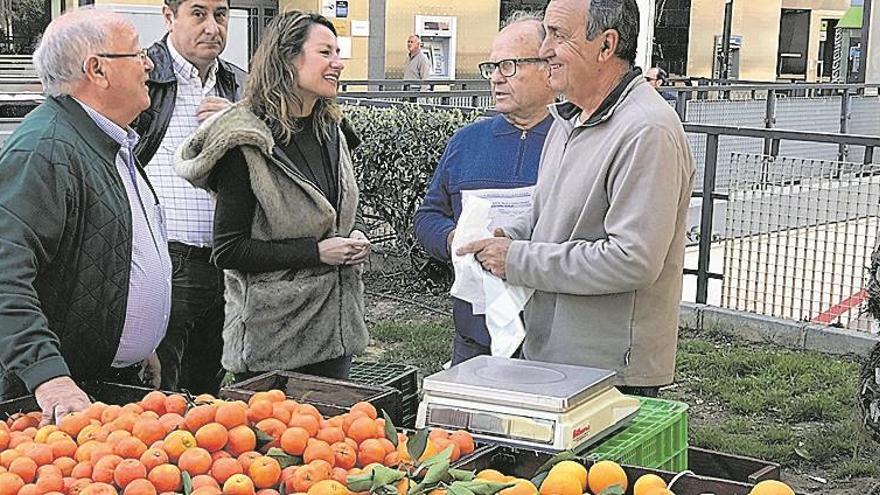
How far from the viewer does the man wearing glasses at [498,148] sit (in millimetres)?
3598

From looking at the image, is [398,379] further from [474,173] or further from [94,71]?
[94,71]

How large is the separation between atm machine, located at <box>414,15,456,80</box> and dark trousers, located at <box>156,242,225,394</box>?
53.0ft

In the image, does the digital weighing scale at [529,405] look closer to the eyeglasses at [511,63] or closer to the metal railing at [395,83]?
the eyeglasses at [511,63]

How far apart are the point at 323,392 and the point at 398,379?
0.86m

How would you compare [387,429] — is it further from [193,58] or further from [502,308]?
[193,58]

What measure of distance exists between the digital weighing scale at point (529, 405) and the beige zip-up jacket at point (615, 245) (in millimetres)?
315

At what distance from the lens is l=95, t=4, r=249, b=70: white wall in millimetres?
6750

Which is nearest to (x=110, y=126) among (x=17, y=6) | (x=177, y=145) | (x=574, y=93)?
(x=177, y=145)

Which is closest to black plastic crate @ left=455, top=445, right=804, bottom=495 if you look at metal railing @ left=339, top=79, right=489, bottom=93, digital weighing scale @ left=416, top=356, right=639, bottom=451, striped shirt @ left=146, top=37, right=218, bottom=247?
digital weighing scale @ left=416, top=356, right=639, bottom=451

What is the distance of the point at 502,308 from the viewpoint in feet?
10.1

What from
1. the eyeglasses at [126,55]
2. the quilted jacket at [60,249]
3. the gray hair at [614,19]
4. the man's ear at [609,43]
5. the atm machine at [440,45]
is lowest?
the quilted jacket at [60,249]

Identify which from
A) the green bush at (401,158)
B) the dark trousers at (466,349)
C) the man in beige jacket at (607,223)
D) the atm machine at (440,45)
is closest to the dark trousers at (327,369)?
the dark trousers at (466,349)

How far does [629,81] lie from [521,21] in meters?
0.75

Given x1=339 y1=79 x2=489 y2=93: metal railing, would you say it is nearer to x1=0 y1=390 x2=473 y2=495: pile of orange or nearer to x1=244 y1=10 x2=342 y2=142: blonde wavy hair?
x1=244 y1=10 x2=342 y2=142: blonde wavy hair
